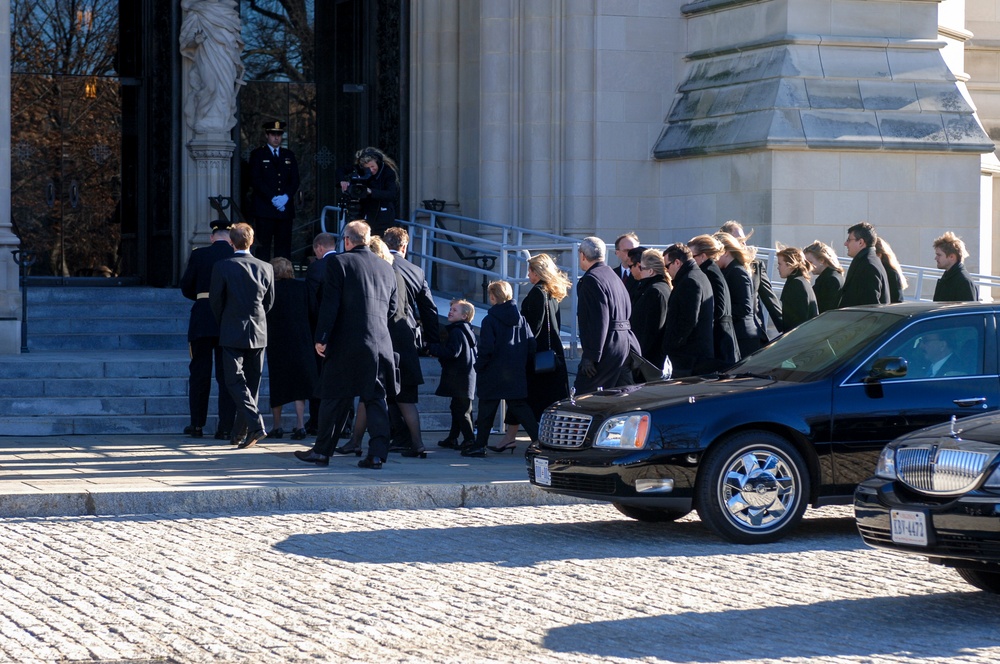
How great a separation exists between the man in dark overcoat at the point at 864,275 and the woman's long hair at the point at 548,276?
7.59 feet

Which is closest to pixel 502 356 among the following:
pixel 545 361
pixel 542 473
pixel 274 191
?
pixel 545 361

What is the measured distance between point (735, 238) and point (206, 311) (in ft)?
15.1

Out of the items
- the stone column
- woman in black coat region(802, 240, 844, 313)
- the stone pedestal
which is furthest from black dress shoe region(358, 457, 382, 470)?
the stone pedestal

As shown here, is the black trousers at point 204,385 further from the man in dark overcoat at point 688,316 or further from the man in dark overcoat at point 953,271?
the man in dark overcoat at point 953,271

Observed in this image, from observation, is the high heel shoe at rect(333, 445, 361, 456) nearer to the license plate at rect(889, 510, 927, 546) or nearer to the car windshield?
the car windshield

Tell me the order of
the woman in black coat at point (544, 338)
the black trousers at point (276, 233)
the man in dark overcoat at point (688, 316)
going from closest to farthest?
the man in dark overcoat at point (688, 316) < the woman in black coat at point (544, 338) < the black trousers at point (276, 233)

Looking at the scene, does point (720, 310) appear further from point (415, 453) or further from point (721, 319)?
point (415, 453)

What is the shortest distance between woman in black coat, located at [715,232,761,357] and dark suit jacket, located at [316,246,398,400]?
9.25 ft

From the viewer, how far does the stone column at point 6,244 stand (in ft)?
55.7

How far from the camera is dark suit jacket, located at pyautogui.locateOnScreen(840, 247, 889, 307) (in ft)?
43.6

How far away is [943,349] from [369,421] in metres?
4.40

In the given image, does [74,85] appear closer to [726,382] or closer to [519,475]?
[519,475]

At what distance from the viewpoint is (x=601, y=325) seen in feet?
41.0

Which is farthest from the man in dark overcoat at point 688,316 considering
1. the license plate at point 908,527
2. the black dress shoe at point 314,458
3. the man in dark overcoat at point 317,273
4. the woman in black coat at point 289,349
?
the license plate at point 908,527
